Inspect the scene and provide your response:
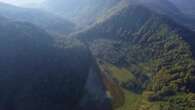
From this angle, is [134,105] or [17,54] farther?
[134,105]

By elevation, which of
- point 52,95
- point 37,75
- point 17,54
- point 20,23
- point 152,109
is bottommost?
point 152,109

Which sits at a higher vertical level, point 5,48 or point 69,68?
point 5,48

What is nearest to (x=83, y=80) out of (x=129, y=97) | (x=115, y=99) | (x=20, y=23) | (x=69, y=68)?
(x=69, y=68)

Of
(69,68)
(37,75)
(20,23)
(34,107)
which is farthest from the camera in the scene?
(20,23)

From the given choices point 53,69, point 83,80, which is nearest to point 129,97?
point 83,80

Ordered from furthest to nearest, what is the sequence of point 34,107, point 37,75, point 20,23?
point 20,23
point 37,75
point 34,107

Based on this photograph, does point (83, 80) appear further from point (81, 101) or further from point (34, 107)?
point (34, 107)

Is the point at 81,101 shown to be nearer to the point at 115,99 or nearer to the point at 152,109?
the point at 115,99
